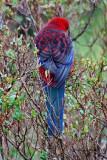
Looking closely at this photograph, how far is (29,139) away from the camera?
471 centimetres

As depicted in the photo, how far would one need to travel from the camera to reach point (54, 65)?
4.98 meters

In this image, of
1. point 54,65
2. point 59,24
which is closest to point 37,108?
point 54,65

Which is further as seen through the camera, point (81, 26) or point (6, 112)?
point (81, 26)

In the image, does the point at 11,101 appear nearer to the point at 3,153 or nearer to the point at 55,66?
the point at 3,153

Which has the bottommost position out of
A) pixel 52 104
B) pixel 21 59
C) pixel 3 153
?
pixel 3 153

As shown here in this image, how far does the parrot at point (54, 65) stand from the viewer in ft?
14.5

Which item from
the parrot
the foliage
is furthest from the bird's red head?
the foliage

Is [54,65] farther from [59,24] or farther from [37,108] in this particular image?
[37,108]

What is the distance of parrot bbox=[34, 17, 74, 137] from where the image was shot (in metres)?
4.42

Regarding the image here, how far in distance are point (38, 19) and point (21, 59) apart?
199 cm

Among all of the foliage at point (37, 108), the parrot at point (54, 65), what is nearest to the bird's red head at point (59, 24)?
the parrot at point (54, 65)

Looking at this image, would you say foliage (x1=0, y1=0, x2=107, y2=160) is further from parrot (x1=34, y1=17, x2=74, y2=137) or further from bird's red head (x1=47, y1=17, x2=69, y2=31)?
bird's red head (x1=47, y1=17, x2=69, y2=31)

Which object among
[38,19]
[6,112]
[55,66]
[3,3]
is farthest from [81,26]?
[6,112]

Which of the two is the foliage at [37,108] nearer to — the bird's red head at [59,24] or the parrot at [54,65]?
the parrot at [54,65]
